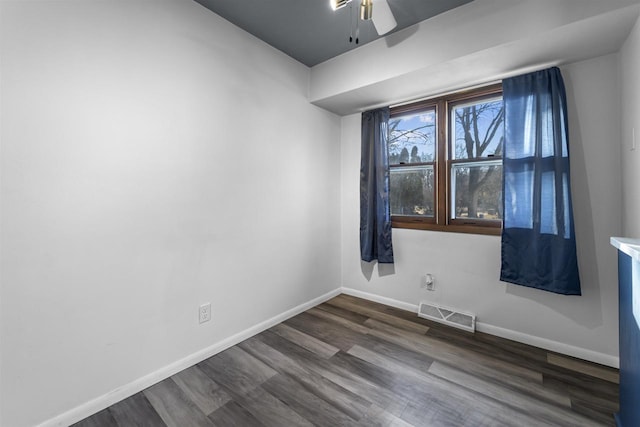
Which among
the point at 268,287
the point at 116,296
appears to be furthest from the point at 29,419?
the point at 268,287

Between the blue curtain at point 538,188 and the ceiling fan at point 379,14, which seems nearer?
the ceiling fan at point 379,14

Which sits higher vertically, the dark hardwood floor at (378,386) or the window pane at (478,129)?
the window pane at (478,129)

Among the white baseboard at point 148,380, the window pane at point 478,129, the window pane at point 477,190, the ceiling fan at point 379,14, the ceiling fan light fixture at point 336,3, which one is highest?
the ceiling fan at point 379,14

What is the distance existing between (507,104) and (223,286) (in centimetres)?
276

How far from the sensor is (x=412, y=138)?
2.94 meters

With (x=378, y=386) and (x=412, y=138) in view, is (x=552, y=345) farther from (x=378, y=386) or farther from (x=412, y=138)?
(x=412, y=138)

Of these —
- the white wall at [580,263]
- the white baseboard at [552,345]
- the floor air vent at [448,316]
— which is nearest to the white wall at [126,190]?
the floor air vent at [448,316]

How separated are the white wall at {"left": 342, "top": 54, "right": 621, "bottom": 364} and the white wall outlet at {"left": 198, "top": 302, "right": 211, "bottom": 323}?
2133 millimetres

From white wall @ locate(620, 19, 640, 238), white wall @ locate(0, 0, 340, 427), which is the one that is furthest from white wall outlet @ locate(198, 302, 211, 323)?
white wall @ locate(620, 19, 640, 238)

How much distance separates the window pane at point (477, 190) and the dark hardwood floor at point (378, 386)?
1.11 meters

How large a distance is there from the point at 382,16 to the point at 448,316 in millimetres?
2587

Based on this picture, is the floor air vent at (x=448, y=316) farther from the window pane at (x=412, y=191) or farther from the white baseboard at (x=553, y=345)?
the window pane at (x=412, y=191)

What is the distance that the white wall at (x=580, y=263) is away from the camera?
1939 mm

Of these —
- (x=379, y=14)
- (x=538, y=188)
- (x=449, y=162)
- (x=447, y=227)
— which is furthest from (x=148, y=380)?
(x=538, y=188)
